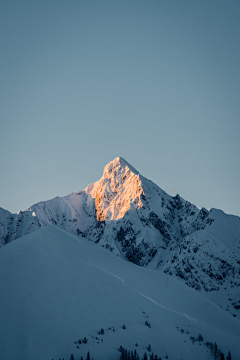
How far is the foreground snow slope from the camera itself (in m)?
25.2

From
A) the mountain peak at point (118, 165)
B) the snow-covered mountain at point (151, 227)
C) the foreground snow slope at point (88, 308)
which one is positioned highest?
the mountain peak at point (118, 165)

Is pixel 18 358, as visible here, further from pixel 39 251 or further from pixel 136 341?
pixel 39 251

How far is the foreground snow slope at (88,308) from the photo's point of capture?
82.8ft

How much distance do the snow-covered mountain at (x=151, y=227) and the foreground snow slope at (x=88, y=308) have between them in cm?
1886

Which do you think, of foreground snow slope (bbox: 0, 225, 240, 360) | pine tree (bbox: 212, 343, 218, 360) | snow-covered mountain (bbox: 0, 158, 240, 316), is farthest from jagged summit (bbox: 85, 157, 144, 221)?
pine tree (bbox: 212, 343, 218, 360)

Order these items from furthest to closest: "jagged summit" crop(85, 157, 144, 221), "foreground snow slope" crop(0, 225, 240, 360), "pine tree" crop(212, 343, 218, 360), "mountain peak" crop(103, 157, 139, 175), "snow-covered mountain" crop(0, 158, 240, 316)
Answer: "mountain peak" crop(103, 157, 139, 175), "jagged summit" crop(85, 157, 144, 221), "snow-covered mountain" crop(0, 158, 240, 316), "pine tree" crop(212, 343, 218, 360), "foreground snow slope" crop(0, 225, 240, 360)

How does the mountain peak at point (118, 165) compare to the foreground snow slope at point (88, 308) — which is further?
the mountain peak at point (118, 165)

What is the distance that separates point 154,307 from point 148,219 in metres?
107

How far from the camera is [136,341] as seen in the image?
27766mm

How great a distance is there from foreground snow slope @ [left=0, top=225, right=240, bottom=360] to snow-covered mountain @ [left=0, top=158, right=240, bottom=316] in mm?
18862

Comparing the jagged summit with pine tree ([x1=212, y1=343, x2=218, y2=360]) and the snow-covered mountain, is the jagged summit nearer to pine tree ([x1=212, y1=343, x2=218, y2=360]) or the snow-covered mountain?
the snow-covered mountain

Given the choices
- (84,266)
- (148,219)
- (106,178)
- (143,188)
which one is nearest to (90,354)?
(84,266)

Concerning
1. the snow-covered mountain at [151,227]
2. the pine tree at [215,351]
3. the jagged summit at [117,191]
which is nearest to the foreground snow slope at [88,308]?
the pine tree at [215,351]

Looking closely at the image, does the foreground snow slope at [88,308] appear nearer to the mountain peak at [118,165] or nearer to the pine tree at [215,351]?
the pine tree at [215,351]
